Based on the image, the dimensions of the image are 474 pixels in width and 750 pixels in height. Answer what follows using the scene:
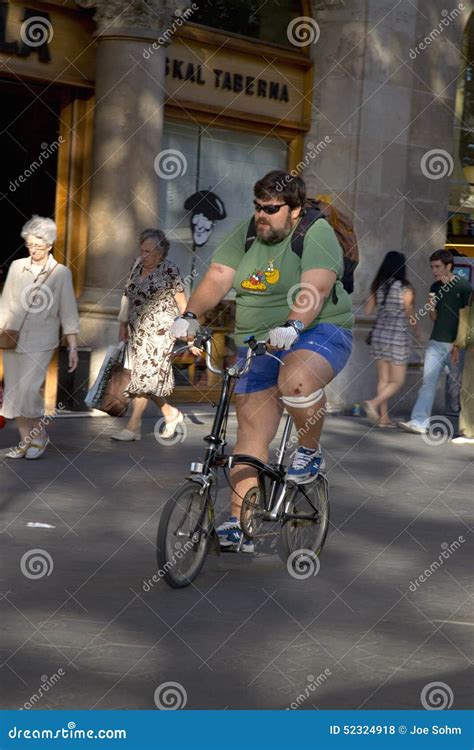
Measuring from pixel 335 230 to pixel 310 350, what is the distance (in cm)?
56

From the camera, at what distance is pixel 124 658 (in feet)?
16.0

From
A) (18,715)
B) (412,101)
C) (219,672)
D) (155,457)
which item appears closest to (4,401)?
(155,457)

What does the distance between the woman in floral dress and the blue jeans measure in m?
3.09

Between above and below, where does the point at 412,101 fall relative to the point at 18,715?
above

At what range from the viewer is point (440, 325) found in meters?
13.5

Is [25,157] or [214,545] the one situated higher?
[25,157]

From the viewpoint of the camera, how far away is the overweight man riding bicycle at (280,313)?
616 cm

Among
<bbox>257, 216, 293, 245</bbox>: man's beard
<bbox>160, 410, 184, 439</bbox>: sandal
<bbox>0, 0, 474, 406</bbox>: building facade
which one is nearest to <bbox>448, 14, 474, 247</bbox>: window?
<bbox>0, 0, 474, 406</bbox>: building facade

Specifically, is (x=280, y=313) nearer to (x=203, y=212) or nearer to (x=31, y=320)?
(x=31, y=320)

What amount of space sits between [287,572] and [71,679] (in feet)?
6.91

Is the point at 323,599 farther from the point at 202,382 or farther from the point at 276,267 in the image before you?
the point at 202,382

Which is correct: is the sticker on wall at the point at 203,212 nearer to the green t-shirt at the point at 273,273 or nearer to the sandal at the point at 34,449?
the sandal at the point at 34,449

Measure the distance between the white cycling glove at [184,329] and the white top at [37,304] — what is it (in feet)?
12.3

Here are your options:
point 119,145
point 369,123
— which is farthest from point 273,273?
point 369,123
